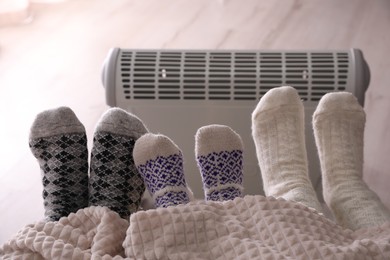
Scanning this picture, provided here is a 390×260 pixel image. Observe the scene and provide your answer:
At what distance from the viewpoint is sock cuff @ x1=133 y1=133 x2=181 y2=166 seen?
3.63 feet

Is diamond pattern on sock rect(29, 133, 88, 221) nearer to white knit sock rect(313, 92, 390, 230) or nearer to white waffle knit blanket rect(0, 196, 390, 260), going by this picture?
white waffle knit blanket rect(0, 196, 390, 260)

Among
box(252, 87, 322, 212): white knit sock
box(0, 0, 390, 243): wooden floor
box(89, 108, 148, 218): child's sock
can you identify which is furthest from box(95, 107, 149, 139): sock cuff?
box(0, 0, 390, 243): wooden floor

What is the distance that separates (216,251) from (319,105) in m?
0.44

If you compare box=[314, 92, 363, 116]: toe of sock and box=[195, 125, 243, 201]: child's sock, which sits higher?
box=[314, 92, 363, 116]: toe of sock

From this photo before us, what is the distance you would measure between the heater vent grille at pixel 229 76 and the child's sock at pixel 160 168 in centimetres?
21

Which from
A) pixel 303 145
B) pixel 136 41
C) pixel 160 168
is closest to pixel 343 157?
pixel 303 145

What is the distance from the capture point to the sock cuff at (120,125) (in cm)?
116

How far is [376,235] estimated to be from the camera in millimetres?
939

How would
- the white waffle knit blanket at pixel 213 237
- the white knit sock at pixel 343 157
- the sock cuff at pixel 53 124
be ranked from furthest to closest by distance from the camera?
1. the sock cuff at pixel 53 124
2. the white knit sock at pixel 343 157
3. the white waffle knit blanket at pixel 213 237

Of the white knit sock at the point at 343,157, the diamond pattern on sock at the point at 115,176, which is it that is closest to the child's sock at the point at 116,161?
the diamond pattern on sock at the point at 115,176

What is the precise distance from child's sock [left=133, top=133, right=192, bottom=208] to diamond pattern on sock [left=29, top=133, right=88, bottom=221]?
128 mm

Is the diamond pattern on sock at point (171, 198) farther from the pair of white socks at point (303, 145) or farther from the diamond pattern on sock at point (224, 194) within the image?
the pair of white socks at point (303, 145)

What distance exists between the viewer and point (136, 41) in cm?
215

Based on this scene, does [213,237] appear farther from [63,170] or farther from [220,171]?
[63,170]
